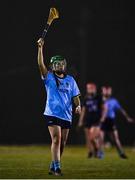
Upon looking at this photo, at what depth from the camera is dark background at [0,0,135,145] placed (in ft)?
96.6

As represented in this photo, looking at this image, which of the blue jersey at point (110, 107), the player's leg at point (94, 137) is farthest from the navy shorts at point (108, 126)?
the player's leg at point (94, 137)

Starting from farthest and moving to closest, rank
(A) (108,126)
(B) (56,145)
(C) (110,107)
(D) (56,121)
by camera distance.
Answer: (C) (110,107)
(A) (108,126)
(D) (56,121)
(B) (56,145)

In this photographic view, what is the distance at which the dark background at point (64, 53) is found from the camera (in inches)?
1159

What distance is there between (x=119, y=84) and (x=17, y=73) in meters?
3.80

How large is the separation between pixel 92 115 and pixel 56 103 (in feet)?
30.3

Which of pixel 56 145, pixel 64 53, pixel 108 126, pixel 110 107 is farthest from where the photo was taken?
pixel 64 53

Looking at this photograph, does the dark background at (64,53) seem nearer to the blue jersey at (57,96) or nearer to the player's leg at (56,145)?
the blue jersey at (57,96)

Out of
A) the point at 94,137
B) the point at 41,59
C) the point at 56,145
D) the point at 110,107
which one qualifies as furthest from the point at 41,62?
the point at 110,107

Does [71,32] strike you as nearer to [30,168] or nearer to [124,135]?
[124,135]

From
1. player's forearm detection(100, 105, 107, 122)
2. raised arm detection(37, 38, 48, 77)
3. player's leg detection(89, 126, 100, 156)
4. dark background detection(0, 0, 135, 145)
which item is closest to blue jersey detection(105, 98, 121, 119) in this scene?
player's forearm detection(100, 105, 107, 122)

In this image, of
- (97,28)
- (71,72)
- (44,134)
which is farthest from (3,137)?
(97,28)

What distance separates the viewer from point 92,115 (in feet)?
75.7

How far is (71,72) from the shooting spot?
29031 mm

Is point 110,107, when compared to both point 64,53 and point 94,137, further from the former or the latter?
point 64,53
